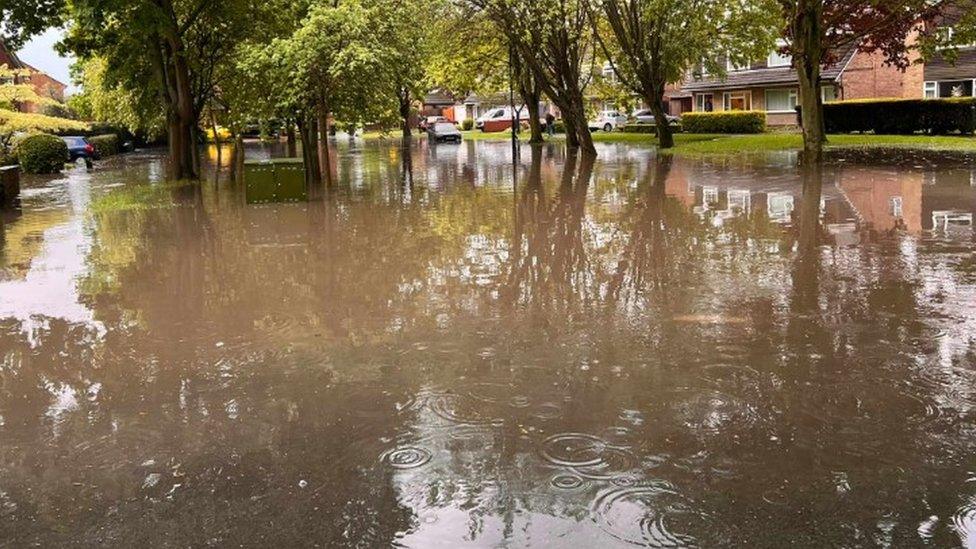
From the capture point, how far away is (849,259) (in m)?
9.94

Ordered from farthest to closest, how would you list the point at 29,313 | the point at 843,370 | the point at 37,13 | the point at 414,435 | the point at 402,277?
the point at 37,13 < the point at 402,277 < the point at 29,313 < the point at 843,370 < the point at 414,435

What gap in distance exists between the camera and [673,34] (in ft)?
110

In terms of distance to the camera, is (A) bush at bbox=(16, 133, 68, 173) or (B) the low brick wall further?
(A) bush at bbox=(16, 133, 68, 173)

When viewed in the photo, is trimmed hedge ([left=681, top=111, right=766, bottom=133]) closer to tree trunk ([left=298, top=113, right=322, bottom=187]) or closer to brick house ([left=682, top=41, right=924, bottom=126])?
brick house ([left=682, top=41, right=924, bottom=126])

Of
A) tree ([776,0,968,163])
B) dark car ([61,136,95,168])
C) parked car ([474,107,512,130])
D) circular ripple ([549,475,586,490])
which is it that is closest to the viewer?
circular ripple ([549,475,586,490])

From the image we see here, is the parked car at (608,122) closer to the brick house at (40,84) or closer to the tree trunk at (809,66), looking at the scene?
the brick house at (40,84)

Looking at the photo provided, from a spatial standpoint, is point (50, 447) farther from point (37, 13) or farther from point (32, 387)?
point (37, 13)

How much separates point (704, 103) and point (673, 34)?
87.8 ft

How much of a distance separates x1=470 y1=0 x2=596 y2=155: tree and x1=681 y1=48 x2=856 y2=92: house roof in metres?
16.6

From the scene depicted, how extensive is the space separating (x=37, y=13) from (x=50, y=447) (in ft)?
61.4

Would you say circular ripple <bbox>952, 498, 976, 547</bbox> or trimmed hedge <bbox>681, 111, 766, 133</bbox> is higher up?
trimmed hedge <bbox>681, 111, 766, 133</bbox>

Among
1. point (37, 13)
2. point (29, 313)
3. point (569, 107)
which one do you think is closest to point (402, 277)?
point (29, 313)

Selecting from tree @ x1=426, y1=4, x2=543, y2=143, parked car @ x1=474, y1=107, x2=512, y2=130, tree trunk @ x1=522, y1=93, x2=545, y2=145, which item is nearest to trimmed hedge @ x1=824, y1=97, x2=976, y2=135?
tree @ x1=426, y1=4, x2=543, y2=143

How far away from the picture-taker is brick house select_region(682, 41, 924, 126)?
4681 cm
